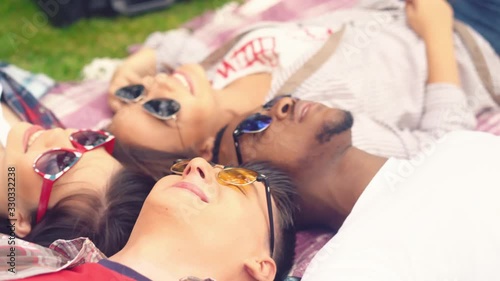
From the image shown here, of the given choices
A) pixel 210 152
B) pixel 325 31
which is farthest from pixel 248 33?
pixel 210 152

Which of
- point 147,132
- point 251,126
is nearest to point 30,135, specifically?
point 147,132

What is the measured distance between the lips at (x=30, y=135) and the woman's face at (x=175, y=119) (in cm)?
22

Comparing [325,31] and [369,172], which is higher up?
[325,31]

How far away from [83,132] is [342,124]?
0.66 meters

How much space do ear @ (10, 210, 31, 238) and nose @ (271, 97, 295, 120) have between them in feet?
2.16

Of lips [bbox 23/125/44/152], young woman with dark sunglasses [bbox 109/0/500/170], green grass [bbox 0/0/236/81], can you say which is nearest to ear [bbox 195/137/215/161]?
young woman with dark sunglasses [bbox 109/0/500/170]

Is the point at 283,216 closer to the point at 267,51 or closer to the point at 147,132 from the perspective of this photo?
the point at 147,132

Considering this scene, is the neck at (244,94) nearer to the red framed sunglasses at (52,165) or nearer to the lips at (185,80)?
the lips at (185,80)

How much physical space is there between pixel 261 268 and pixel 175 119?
0.62 meters

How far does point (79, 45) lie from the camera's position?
8.84 feet

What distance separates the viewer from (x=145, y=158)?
1624 millimetres

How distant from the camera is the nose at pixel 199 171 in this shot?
1.22 meters

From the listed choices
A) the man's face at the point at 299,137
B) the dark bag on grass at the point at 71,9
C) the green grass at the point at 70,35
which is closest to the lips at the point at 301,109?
the man's face at the point at 299,137

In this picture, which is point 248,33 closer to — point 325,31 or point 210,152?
point 325,31
